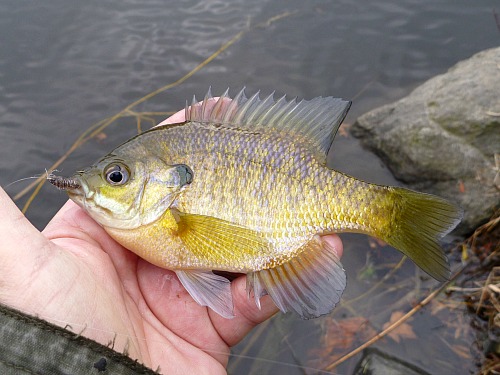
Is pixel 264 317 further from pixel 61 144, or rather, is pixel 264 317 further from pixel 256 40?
pixel 256 40

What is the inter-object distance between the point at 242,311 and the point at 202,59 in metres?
4.84

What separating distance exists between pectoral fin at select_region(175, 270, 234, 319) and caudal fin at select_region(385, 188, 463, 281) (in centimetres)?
94

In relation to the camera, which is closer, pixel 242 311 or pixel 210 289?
pixel 210 289

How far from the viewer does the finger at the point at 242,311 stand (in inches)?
109

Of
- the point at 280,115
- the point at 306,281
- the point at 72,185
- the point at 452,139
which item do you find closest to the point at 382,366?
the point at 306,281

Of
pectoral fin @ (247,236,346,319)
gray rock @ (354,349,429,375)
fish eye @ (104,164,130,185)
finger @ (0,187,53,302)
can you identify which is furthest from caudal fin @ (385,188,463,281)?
finger @ (0,187,53,302)

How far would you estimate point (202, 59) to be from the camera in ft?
22.6

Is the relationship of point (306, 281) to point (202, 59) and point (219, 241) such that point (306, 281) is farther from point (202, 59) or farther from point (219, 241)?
point (202, 59)

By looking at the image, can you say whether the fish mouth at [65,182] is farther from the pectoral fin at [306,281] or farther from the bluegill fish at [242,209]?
the pectoral fin at [306,281]

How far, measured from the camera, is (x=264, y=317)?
114 inches

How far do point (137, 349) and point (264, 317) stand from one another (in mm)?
807

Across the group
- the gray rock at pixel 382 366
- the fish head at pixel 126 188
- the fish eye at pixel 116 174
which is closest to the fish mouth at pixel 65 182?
the fish head at pixel 126 188

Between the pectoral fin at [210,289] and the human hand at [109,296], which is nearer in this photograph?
the human hand at [109,296]

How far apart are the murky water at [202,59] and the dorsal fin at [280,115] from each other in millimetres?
2205
